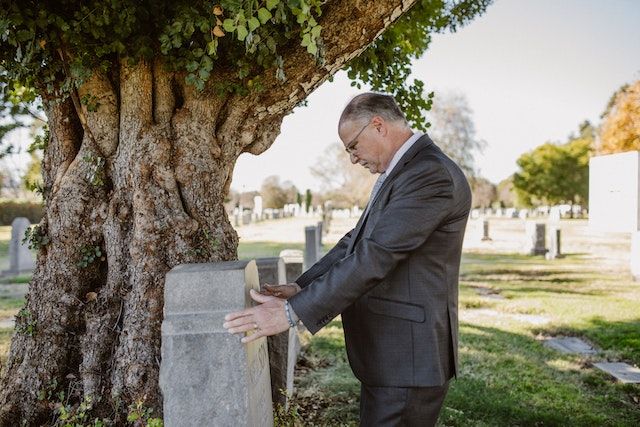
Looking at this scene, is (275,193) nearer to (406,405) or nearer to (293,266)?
(293,266)

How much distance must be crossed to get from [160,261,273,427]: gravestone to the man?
11cm

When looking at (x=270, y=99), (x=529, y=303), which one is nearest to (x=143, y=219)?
(x=270, y=99)

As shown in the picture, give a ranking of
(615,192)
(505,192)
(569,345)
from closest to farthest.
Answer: (569,345)
(615,192)
(505,192)

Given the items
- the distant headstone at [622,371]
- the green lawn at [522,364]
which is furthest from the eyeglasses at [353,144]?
the distant headstone at [622,371]

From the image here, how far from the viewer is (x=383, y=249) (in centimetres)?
229

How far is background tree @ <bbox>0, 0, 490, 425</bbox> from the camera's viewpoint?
3635mm

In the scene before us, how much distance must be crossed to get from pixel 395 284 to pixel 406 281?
2.1 inches

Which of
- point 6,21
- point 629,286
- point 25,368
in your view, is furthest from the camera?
point 629,286

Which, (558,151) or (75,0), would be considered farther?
(558,151)

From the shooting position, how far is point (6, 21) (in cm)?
322

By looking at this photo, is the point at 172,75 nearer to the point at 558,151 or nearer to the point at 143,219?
the point at 143,219

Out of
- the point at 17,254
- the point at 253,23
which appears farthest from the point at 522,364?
the point at 17,254

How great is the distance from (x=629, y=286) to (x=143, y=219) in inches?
463

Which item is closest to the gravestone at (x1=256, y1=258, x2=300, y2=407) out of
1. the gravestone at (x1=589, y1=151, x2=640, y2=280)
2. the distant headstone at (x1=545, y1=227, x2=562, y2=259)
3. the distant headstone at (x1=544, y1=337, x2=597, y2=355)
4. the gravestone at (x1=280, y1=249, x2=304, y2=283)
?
the gravestone at (x1=280, y1=249, x2=304, y2=283)
